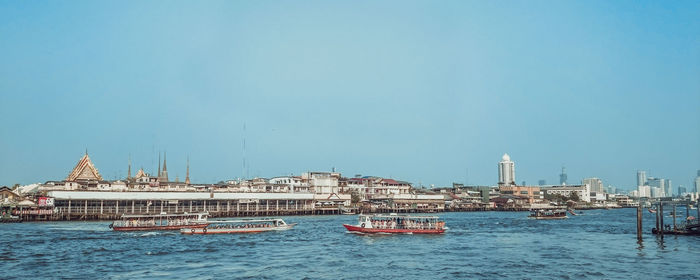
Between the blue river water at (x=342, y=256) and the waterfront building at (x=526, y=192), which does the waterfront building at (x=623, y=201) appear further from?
the blue river water at (x=342, y=256)

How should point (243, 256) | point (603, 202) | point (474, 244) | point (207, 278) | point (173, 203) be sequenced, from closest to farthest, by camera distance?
point (207, 278) < point (243, 256) < point (474, 244) < point (173, 203) < point (603, 202)

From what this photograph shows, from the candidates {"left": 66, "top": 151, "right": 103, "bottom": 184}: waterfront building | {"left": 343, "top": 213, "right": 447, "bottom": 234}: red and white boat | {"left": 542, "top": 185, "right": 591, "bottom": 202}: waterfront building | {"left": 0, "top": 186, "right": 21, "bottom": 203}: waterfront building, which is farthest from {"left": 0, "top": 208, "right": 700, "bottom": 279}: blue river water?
{"left": 542, "top": 185, "right": 591, "bottom": 202}: waterfront building

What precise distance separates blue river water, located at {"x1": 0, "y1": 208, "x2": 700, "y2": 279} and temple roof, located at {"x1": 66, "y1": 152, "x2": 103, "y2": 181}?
4928 centimetres

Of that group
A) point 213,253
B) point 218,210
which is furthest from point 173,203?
point 213,253

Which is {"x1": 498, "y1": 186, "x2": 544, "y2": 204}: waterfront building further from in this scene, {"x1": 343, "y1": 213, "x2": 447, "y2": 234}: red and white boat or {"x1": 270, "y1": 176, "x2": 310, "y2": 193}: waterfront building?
{"x1": 343, "y1": 213, "x2": 447, "y2": 234}: red and white boat

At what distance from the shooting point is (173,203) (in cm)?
8619

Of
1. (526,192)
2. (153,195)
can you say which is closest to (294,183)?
(153,195)

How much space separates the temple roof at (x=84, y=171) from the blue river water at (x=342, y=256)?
49.3 metres

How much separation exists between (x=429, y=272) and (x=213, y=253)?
1686 cm

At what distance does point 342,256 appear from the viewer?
123 feet

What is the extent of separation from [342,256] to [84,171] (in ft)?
270

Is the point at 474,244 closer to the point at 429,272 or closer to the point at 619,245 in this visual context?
the point at 619,245

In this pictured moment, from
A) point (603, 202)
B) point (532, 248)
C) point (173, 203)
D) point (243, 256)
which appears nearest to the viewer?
point (243, 256)

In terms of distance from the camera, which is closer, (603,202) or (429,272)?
(429,272)
